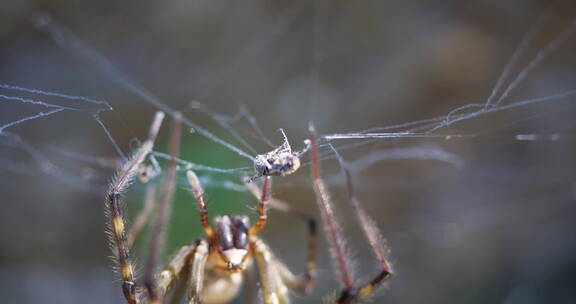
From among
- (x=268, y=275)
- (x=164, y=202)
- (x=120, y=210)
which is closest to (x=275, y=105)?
(x=268, y=275)

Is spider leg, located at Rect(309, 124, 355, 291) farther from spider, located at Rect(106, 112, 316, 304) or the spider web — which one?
the spider web

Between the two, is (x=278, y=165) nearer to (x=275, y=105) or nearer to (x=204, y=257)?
(x=204, y=257)

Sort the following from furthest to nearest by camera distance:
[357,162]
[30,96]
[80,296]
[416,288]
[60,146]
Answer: [416,288] → [80,296] → [357,162] → [60,146] → [30,96]

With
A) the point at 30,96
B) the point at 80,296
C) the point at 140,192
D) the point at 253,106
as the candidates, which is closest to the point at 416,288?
the point at 253,106

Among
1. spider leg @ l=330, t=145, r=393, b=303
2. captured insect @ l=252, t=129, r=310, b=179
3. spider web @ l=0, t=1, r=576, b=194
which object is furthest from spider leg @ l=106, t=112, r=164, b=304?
spider web @ l=0, t=1, r=576, b=194

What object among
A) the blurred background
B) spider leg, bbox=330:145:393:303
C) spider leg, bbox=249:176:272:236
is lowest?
spider leg, bbox=330:145:393:303

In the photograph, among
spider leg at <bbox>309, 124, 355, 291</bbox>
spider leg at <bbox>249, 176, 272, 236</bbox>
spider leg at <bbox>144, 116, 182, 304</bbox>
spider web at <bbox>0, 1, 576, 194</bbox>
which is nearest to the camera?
spider leg at <bbox>144, 116, 182, 304</bbox>

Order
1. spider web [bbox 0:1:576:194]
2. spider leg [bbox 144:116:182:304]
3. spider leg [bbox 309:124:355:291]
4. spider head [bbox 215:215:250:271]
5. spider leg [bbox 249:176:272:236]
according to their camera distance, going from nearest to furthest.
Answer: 1. spider leg [bbox 144:116:182:304]
2. spider leg [bbox 309:124:355:291]
3. spider leg [bbox 249:176:272:236]
4. spider head [bbox 215:215:250:271]
5. spider web [bbox 0:1:576:194]

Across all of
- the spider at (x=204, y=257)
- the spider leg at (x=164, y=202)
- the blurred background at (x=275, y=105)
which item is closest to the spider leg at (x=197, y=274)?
the spider at (x=204, y=257)

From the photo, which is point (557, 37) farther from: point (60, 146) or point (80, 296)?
point (80, 296)
